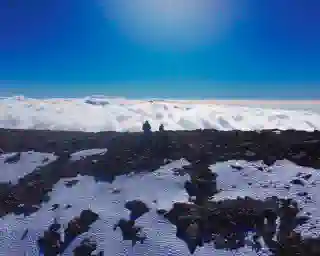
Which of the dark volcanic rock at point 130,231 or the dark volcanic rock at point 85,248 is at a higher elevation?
the dark volcanic rock at point 130,231

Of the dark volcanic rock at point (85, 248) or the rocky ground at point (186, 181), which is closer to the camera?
the rocky ground at point (186, 181)

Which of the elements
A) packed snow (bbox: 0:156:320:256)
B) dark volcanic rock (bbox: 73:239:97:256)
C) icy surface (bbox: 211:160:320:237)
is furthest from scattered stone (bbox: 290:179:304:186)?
dark volcanic rock (bbox: 73:239:97:256)

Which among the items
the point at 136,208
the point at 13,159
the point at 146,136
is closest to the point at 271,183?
the point at 136,208

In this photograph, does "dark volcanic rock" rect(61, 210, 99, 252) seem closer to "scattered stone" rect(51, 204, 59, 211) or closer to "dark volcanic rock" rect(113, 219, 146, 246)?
"dark volcanic rock" rect(113, 219, 146, 246)

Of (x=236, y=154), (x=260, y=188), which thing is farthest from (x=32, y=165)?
(x=260, y=188)

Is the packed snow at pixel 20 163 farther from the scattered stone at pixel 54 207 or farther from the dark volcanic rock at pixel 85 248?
the dark volcanic rock at pixel 85 248

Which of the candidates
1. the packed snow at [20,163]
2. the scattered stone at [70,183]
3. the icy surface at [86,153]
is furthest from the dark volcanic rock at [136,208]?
the packed snow at [20,163]
